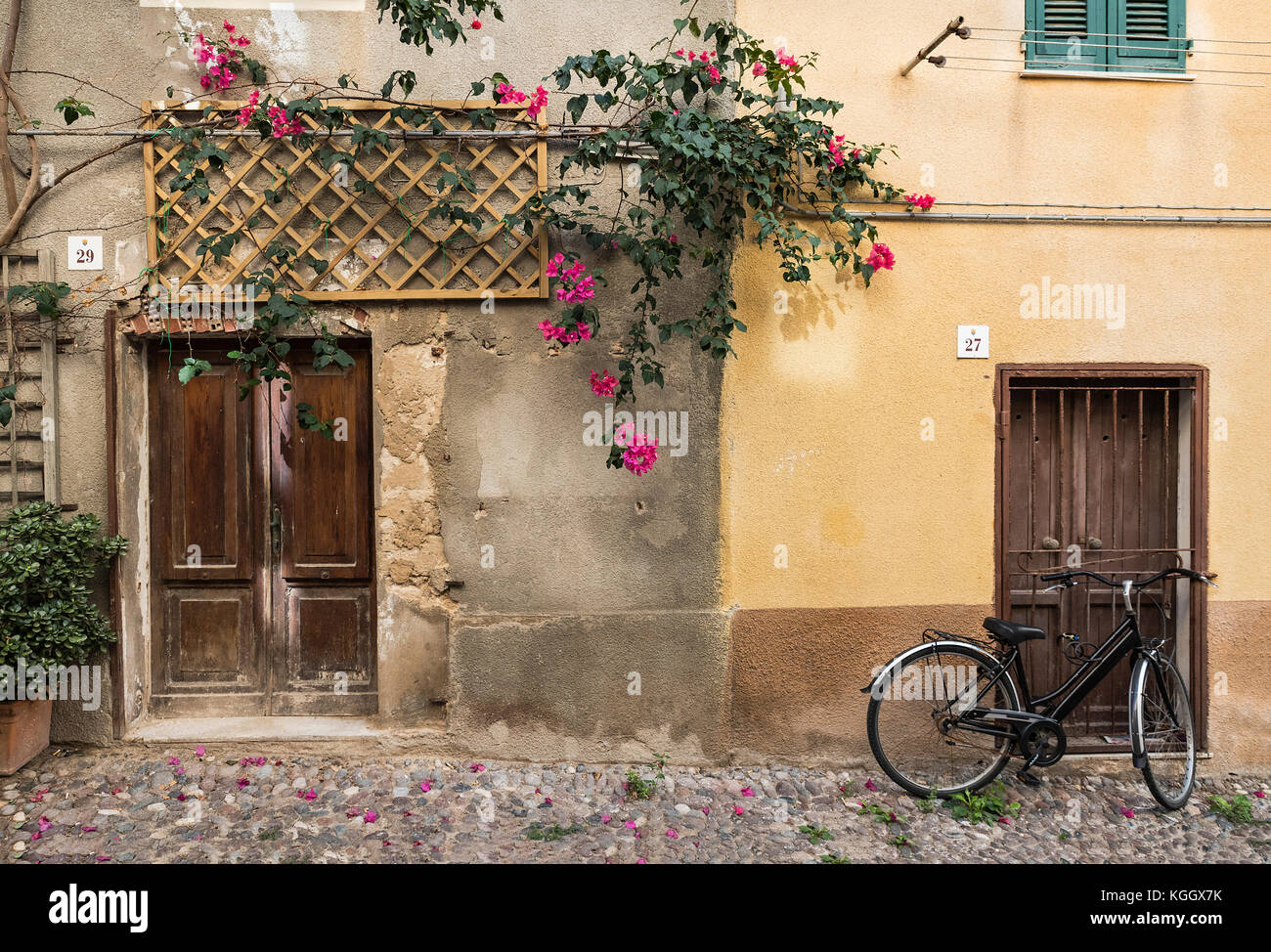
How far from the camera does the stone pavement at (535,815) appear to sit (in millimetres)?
3381

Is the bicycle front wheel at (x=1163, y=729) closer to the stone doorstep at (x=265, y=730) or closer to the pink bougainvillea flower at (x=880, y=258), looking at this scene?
the pink bougainvillea flower at (x=880, y=258)

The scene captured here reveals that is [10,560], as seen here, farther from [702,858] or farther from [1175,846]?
[1175,846]

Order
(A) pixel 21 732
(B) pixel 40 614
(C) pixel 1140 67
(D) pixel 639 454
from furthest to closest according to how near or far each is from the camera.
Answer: (C) pixel 1140 67 → (D) pixel 639 454 → (A) pixel 21 732 → (B) pixel 40 614

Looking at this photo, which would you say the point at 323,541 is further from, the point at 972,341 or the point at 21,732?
the point at 972,341

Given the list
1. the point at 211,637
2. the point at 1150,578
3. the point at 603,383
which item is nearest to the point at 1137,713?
the point at 1150,578

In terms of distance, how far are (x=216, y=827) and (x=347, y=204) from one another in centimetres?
308

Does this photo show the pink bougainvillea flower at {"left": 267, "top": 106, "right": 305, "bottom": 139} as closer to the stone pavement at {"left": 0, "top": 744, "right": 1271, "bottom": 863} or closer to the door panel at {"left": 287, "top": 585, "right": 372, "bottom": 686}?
the door panel at {"left": 287, "top": 585, "right": 372, "bottom": 686}

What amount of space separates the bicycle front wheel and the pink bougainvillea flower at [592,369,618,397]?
2.99 meters

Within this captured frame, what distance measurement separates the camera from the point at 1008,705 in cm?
387

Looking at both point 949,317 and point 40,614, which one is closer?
point 40,614

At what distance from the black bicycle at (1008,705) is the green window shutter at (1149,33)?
276 centimetres

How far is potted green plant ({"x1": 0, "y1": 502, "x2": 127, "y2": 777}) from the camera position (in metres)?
3.53

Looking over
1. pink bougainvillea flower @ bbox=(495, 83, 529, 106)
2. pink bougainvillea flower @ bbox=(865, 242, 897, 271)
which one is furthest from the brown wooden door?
pink bougainvillea flower @ bbox=(495, 83, 529, 106)

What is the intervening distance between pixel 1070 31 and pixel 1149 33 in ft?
1.46
